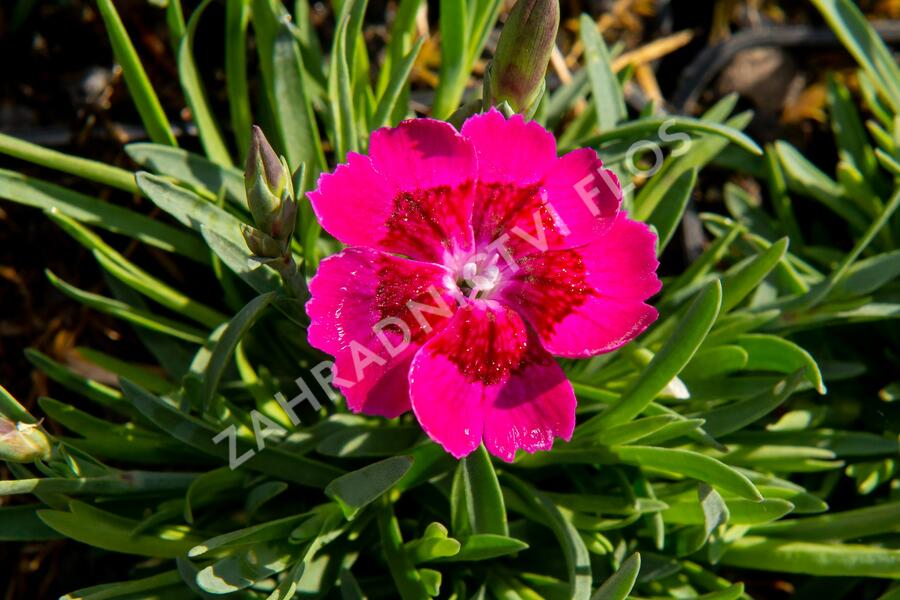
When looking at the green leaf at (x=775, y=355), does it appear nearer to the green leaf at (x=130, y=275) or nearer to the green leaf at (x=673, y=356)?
the green leaf at (x=673, y=356)

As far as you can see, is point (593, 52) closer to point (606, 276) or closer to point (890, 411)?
point (606, 276)

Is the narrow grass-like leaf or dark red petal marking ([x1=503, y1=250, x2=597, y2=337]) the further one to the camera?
the narrow grass-like leaf

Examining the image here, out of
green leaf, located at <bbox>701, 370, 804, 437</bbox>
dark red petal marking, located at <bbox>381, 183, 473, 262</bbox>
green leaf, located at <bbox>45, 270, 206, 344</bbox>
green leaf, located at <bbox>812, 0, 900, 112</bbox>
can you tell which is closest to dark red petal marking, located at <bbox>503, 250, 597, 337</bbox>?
dark red petal marking, located at <bbox>381, 183, 473, 262</bbox>

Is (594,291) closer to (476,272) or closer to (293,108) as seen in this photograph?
(476,272)

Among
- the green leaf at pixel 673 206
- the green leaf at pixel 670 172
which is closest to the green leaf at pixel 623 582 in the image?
the green leaf at pixel 673 206

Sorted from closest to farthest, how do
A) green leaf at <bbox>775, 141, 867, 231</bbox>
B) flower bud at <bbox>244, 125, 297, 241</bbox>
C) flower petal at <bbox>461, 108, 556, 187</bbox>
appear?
flower bud at <bbox>244, 125, 297, 241</bbox>
flower petal at <bbox>461, 108, 556, 187</bbox>
green leaf at <bbox>775, 141, 867, 231</bbox>

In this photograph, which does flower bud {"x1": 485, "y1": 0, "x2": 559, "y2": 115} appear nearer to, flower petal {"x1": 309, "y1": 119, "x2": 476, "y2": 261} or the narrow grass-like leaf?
flower petal {"x1": 309, "y1": 119, "x2": 476, "y2": 261}

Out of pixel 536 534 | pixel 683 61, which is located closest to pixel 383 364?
pixel 536 534

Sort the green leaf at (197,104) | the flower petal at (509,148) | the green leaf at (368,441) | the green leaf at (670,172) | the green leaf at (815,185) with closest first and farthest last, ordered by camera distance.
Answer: the flower petal at (509,148), the green leaf at (368,441), the green leaf at (197,104), the green leaf at (670,172), the green leaf at (815,185)
